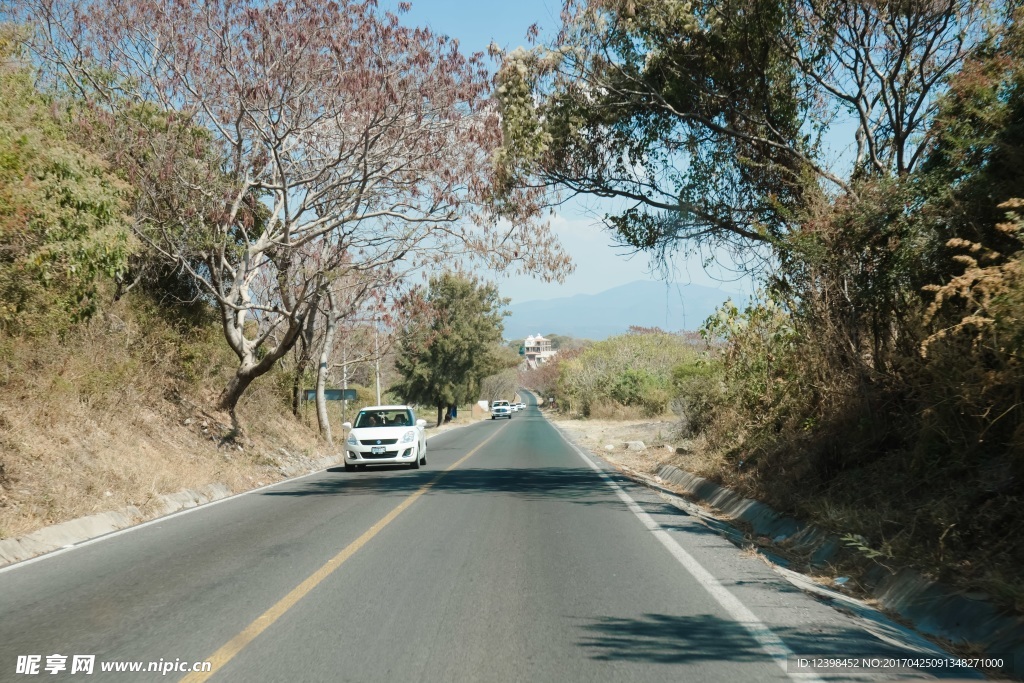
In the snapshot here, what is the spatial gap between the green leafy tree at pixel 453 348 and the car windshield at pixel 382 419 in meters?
37.7

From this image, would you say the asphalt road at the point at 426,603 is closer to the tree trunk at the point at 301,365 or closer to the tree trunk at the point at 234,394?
the tree trunk at the point at 234,394

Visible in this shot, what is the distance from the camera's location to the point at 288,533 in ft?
35.1

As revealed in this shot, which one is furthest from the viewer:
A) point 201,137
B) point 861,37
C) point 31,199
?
point 201,137

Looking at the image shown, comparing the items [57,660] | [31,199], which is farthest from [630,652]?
[31,199]

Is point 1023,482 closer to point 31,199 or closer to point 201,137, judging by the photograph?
point 31,199

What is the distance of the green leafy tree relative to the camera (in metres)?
62.3

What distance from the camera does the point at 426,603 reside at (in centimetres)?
687

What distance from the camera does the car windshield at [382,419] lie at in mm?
22266

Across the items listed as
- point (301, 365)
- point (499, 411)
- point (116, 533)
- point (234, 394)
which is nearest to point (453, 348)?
point (499, 411)

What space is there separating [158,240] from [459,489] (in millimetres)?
10068

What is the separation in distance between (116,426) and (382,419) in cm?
699

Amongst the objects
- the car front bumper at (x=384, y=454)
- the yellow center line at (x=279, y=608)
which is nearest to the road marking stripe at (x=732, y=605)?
the yellow center line at (x=279, y=608)

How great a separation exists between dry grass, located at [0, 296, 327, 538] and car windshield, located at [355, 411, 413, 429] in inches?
91.6

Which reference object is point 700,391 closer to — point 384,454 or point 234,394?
point 384,454
